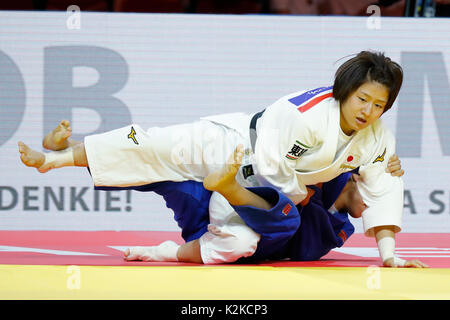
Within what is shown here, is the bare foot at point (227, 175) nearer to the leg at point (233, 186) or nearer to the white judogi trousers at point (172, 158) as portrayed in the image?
the leg at point (233, 186)

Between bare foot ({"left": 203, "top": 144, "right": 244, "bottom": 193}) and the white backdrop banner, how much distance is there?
5.96 feet

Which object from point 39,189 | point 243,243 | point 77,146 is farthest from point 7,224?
point 243,243

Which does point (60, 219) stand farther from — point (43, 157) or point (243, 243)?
point (243, 243)

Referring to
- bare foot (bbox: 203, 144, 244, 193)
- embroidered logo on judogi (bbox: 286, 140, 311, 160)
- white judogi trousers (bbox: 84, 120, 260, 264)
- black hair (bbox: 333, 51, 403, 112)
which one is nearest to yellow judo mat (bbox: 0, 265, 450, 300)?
white judogi trousers (bbox: 84, 120, 260, 264)

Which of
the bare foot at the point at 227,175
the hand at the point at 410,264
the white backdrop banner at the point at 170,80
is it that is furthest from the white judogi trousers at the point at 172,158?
the white backdrop banner at the point at 170,80

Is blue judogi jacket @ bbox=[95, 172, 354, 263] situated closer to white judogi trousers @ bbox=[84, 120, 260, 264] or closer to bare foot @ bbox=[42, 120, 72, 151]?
white judogi trousers @ bbox=[84, 120, 260, 264]

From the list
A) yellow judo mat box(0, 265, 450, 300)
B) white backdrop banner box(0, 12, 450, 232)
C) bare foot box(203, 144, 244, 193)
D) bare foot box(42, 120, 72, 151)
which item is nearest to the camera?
yellow judo mat box(0, 265, 450, 300)

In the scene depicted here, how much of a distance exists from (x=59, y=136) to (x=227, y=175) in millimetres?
709

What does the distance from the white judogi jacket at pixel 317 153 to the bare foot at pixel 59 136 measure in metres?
0.59

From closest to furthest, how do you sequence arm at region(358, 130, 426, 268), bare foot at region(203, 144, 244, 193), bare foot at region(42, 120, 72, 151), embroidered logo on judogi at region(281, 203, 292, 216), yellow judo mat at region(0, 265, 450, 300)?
1. yellow judo mat at region(0, 265, 450, 300)
2. bare foot at region(203, 144, 244, 193)
3. embroidered logo on judogi at region(281, 203, 292, 216)
4. bare foot at region(42, 120, 72, 151)
5. arm at region(358, 130, 426, 268)

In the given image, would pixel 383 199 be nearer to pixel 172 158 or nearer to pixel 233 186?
pixel 233 186

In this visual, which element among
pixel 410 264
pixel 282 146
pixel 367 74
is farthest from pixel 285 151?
pixel 410 264

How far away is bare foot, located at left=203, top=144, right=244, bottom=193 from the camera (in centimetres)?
222

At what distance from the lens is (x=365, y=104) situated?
2426 mm
